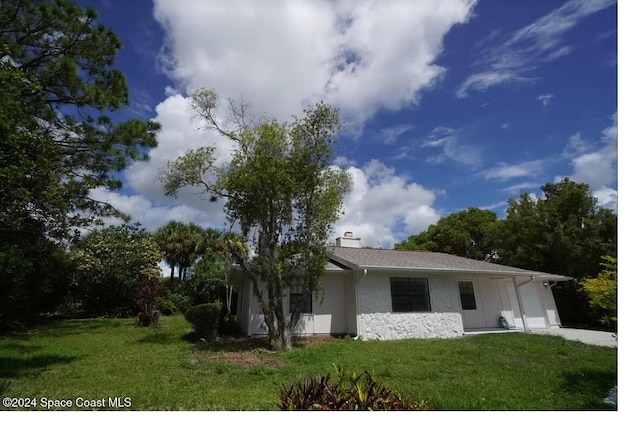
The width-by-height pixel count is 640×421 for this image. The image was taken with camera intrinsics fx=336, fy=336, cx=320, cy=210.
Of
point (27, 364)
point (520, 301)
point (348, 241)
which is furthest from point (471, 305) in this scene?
point (27, 364)

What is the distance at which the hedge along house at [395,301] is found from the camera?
11.9 meters

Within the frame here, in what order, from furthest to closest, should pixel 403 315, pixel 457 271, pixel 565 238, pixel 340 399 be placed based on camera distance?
1. pixel 565 238
2. pixel 457 271
3. pixel 403 315
4. pixel 340 399

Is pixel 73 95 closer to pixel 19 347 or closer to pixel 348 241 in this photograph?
pixel 19 347

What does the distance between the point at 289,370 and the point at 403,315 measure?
621 centimetres

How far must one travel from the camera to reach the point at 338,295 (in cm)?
1284

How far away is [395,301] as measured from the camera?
12.3 m

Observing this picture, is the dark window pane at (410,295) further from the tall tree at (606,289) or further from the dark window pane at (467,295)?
the tall tree at (606,289)

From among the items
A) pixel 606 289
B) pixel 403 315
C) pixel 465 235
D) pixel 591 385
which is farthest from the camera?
pixel 465 235

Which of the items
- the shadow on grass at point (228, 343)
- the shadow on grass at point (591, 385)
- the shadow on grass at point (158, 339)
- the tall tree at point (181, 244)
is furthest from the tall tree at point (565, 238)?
Answer: the tall tree at point (181, 244)

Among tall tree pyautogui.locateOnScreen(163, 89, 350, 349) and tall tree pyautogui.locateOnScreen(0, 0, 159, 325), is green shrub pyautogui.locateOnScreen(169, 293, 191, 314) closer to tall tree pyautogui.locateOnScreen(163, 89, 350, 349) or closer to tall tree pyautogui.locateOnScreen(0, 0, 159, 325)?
tall tree pyautogui.locateOnScreen(0, 0, 159, 325)

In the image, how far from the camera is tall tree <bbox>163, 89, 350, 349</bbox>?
10016mm

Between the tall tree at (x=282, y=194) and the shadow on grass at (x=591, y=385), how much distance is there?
6301mm

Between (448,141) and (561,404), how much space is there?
561 cm

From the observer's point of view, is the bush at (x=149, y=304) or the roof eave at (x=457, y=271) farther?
the bush at (x=149, y=304)
